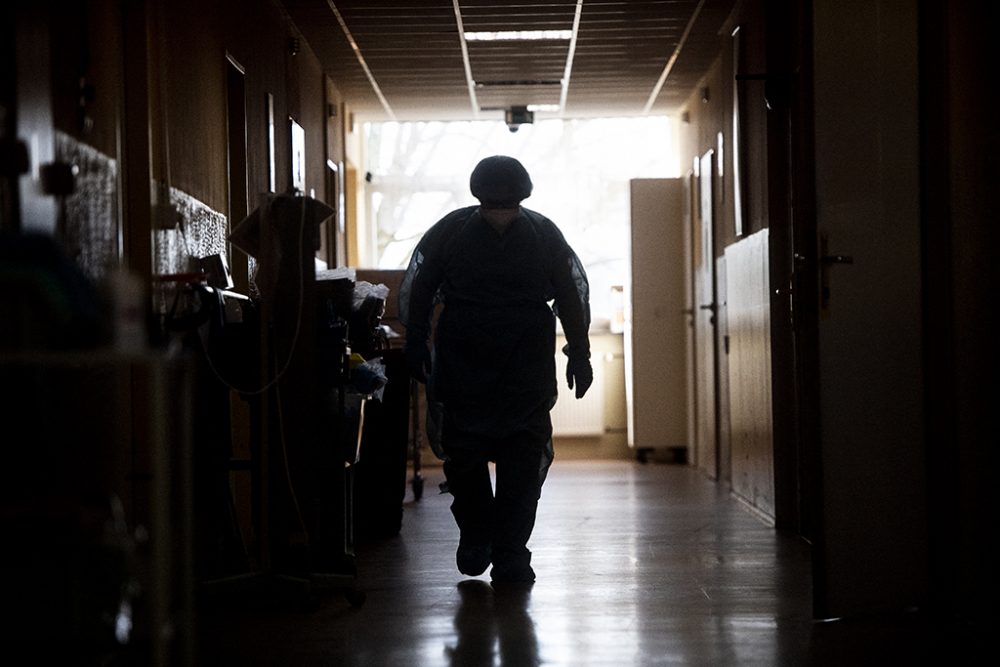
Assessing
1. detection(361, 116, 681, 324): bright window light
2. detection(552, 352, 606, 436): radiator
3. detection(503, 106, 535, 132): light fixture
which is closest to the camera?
detection(503, 106, 535, 132): light fixture

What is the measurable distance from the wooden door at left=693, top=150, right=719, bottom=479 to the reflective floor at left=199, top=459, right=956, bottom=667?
2.18 metres

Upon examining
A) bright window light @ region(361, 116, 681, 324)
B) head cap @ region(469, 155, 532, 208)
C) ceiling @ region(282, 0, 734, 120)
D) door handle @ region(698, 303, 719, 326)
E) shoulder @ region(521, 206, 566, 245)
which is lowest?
door handle @ region(698, 303, 719, 326)

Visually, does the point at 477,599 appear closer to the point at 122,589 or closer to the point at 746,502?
the point at 122,589

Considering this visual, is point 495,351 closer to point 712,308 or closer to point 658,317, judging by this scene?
point 712,308

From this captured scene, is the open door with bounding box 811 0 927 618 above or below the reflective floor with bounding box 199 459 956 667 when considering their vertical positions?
above

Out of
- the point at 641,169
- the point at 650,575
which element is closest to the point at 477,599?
the point at 650,575

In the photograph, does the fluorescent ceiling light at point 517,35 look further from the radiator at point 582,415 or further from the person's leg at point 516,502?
the person's leg at point 516,502

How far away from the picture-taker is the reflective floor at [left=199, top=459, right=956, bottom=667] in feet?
10.3

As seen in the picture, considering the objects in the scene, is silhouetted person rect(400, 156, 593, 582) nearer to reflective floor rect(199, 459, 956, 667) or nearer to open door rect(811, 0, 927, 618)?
reflective floor rect(199, 459, 956, 667)

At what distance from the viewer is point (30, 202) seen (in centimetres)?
272

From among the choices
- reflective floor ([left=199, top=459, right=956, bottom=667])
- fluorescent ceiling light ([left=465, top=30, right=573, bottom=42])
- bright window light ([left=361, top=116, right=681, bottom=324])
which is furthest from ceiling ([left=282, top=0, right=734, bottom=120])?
reflective floor ([left=199, top=459, right=956, bottom=667])

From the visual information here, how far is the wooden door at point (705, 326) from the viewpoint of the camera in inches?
297

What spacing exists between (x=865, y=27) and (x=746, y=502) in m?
3.17

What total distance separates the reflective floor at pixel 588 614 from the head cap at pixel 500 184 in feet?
4.11
